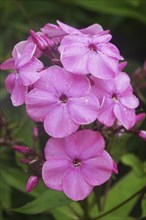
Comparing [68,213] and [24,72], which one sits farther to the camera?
[68,213]

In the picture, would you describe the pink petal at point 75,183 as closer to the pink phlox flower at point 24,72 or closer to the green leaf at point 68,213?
the pink phlox flower at point 24,72

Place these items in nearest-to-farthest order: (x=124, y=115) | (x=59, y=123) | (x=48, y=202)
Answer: (x=59, y=123) < (x=124, y=115) < (x=48, y=202)

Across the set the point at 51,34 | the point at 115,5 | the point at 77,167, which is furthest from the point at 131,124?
the point at 115,5

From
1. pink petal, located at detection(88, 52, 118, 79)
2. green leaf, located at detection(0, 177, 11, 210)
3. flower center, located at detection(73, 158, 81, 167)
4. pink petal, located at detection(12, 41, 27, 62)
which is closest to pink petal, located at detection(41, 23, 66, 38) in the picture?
pink petal, located at detection(12, 41, 27, 62)

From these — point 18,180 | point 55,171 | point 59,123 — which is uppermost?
point 59,123

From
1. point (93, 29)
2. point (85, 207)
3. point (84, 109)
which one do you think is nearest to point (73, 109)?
point (84, 109)

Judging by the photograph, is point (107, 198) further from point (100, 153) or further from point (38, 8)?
point (38, 8)

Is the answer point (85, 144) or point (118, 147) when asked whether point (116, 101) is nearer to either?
point (85, 144)
